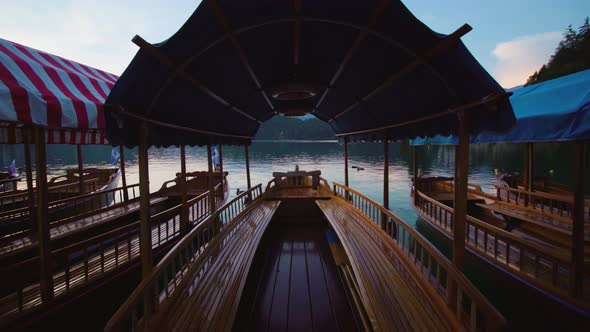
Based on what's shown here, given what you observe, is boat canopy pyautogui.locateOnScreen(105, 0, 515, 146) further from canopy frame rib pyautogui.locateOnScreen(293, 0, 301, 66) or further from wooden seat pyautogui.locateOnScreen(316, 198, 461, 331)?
wooden seat pyautogui.locateOnScreen(316, 198, 461, 331)

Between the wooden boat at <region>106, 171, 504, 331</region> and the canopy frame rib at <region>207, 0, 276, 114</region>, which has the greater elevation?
the canopy frame rib at <region>207, 0, 276, 114</region>

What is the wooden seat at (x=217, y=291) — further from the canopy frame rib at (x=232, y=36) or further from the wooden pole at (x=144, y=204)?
the canopy frame rib at (x=232, y=36)

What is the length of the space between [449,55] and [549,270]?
553cm

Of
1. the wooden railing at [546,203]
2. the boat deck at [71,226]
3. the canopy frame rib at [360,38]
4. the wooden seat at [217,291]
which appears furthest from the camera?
the wooden railing at [546,203]

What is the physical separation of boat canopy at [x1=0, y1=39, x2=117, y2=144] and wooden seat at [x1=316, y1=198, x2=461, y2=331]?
4.95 metres

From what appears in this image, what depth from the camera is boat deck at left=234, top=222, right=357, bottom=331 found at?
13.3 ft

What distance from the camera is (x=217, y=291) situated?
3840mm

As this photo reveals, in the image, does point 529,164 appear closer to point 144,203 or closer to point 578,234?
point 578,234

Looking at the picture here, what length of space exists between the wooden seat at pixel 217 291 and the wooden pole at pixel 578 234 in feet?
18.8

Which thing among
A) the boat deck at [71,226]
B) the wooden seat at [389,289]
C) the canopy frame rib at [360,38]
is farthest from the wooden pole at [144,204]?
the boat deck at [71,226]

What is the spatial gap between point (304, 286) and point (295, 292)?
28cm

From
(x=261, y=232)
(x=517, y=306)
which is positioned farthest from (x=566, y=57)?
(x=261, y=232)

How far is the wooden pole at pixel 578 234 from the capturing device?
3.97 meters

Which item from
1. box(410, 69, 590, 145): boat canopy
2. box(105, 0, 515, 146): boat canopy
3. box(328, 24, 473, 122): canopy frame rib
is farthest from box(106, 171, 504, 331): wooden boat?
box(328, 24, 473, 122): canopy frame rib
